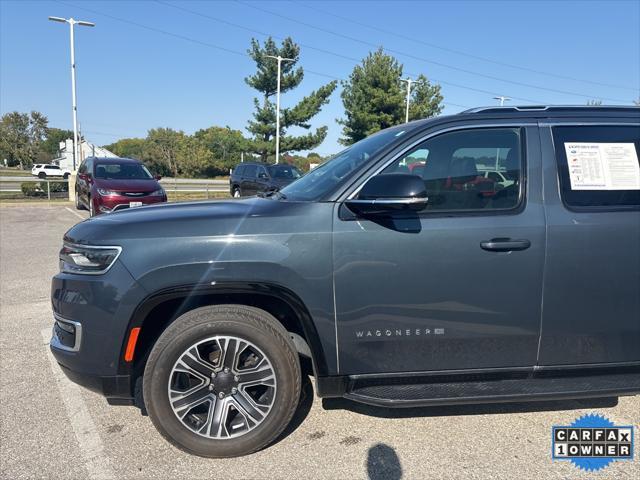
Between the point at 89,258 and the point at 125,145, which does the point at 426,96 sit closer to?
the point at 89,258

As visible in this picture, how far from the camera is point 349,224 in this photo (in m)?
2.68

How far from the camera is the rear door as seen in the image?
276 centimetres

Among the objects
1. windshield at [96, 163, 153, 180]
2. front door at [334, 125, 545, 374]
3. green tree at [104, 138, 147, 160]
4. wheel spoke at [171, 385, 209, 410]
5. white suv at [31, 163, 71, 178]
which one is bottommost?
wheel spoke at [171, 385, 209, 410]

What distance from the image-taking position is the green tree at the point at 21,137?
233ft

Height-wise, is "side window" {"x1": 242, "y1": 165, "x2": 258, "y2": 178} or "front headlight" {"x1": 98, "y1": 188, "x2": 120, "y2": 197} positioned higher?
"side window" {"x1": 242, "y1": 165, "x2": 258, "y2": 178}

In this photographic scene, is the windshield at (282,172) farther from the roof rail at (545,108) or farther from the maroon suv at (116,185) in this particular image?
the roof rail at (545,108)

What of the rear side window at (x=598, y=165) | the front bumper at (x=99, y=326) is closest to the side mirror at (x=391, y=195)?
the rear side window at (x=598, y=165)

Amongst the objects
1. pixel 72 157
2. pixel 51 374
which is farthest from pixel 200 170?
pixel 51 374

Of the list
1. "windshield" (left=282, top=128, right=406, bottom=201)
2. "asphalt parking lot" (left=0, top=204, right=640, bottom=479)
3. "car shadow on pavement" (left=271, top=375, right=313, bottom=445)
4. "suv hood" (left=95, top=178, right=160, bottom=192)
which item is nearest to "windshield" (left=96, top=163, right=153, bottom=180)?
"suv hood" (left=95, top=178, right=160, bottom=192)

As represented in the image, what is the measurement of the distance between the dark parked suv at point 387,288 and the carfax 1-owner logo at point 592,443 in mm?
351

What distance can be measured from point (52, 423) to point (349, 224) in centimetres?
238

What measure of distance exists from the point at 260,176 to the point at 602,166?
16.3 m

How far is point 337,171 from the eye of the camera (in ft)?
10.3

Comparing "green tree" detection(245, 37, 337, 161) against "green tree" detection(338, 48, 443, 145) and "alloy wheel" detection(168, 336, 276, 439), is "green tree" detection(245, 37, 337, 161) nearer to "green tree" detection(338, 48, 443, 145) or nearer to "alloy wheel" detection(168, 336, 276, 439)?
"green tree" detection(338, 48, 443, 145)
